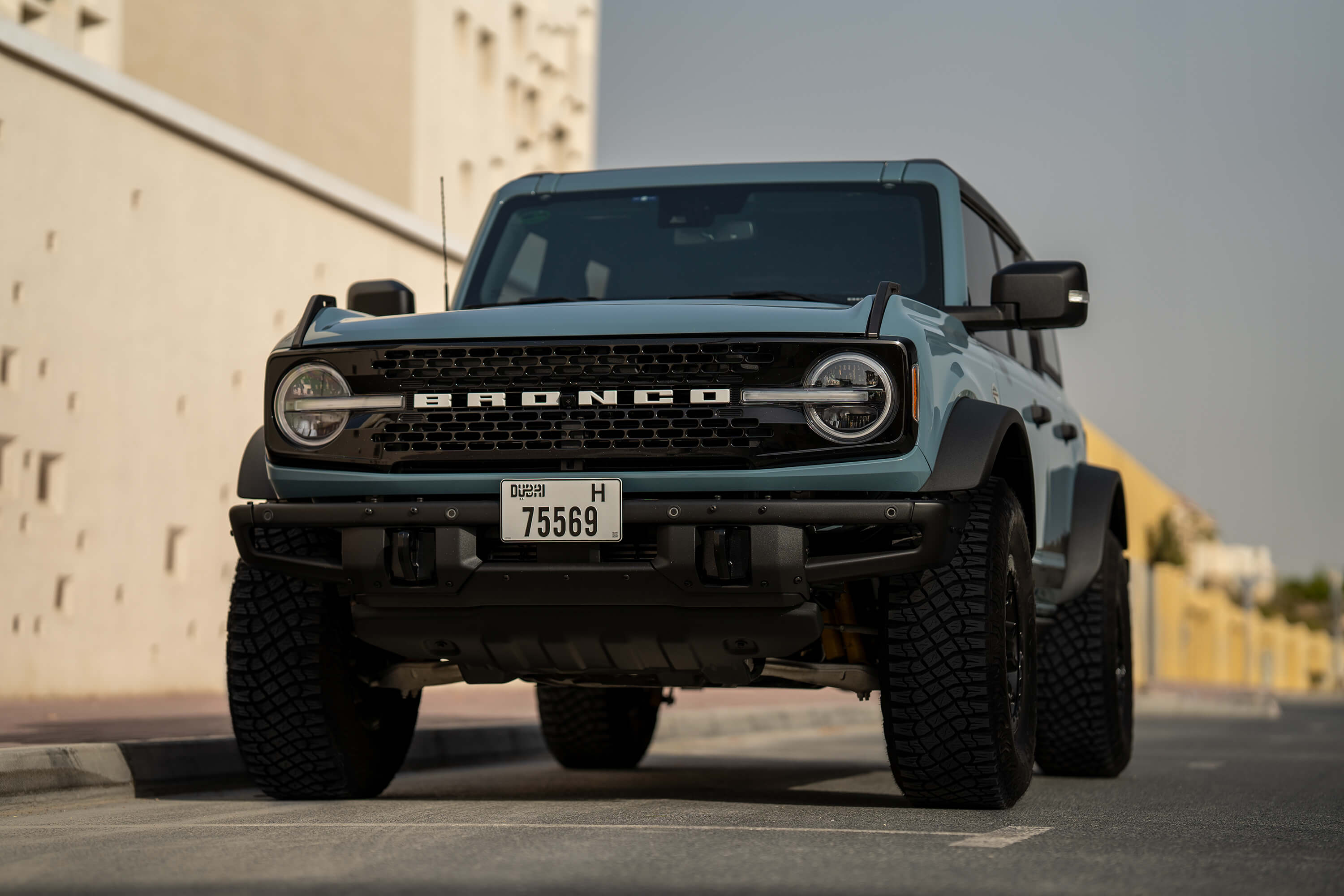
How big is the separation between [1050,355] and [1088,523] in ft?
4.67

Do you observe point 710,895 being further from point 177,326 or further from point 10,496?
point 177,326

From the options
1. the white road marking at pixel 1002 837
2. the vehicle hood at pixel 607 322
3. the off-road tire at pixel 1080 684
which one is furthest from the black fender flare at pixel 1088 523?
the vehicle hood at pixel 607 322

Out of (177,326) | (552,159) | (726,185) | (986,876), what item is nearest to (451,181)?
(552,159)

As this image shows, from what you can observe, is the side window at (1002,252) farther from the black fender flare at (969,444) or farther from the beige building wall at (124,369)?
the beige building wall at (124,369)

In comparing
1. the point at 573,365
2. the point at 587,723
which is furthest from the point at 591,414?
the point at 587,723

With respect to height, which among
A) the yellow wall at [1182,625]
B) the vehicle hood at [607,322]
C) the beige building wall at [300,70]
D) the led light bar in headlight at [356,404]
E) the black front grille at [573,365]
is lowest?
the yellow wall at [1182,625]

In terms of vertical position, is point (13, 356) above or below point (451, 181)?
below

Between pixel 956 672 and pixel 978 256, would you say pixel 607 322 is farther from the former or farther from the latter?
pixel 978 256

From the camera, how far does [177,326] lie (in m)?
16.5

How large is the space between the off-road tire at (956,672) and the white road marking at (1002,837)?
0.88 ft

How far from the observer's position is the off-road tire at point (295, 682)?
254 inches

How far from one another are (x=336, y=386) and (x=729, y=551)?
142 centimetres

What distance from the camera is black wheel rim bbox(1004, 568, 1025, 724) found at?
639 centimetres

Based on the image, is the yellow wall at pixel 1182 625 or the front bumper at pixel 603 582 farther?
the yellow wall at pixel 1182 625
